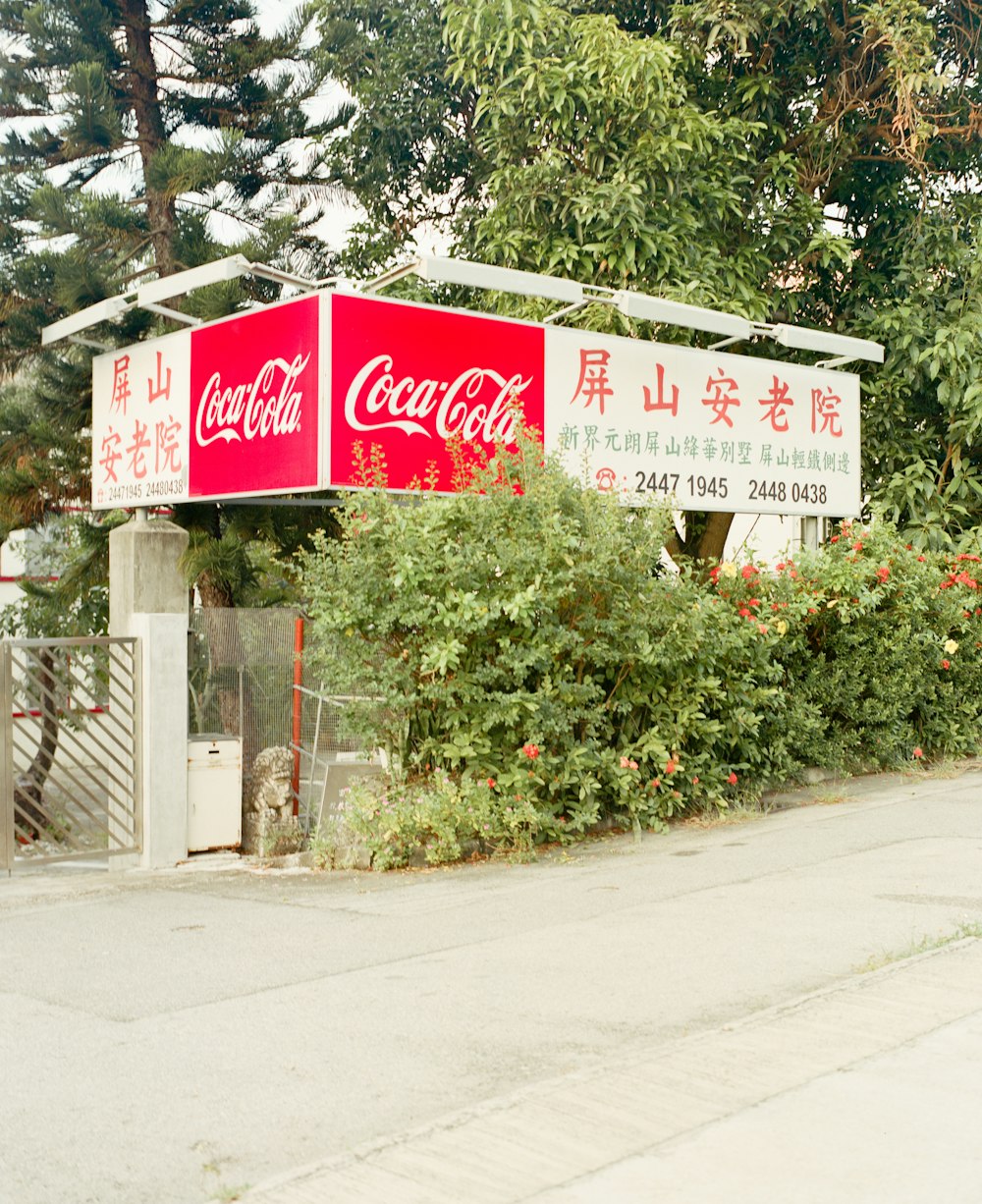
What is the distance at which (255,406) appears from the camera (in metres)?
10.9

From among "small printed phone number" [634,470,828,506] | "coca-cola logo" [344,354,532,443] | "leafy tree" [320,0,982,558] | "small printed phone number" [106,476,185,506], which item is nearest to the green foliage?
"coca-cola logo" [344,354,532,443]

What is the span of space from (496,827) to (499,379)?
12.9 ft

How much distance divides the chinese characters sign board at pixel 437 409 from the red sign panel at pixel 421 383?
0.04ft

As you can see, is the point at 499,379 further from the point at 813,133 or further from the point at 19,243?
the point at 813,133

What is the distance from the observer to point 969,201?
16.9 metres

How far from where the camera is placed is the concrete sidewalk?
4105 millimetres

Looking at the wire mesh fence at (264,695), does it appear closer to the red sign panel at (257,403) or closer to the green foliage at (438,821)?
the red sign panel at (257,403)

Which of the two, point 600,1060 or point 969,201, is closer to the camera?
point 600,1060

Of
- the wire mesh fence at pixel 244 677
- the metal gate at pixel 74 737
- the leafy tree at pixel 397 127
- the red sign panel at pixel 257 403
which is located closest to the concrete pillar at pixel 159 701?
the metal gate at pixel 74 737

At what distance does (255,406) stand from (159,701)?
2421mm

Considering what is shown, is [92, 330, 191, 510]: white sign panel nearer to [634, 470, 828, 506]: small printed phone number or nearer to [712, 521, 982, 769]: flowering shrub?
[634, 470, 828, 506]: small printed phone number

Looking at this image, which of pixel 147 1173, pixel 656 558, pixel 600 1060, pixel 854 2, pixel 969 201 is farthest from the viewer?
pixel 969 201

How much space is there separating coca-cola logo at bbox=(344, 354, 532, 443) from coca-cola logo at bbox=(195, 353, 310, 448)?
461mm

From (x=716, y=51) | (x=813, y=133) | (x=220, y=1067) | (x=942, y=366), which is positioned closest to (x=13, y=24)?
(x=716, y=51)
